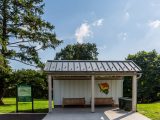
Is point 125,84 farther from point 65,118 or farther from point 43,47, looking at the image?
point 65,118

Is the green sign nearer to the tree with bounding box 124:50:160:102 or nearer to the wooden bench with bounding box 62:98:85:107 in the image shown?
the wooden bench with bounding box 62:98:85:107

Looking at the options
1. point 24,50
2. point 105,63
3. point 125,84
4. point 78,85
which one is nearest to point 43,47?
point 24,50

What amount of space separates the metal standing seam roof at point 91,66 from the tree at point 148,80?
18.9 m

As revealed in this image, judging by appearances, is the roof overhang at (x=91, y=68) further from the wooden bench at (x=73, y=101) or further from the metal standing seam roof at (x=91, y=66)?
the wooden bench at (x=73, y=101)

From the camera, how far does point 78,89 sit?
70.0 ft

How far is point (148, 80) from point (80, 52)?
62.3 ft

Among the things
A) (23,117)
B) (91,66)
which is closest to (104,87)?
(91,66)

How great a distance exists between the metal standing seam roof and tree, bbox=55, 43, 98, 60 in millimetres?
34429

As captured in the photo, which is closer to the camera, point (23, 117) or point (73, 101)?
point (23, 117)

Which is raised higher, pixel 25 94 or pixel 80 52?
pixel 80 52

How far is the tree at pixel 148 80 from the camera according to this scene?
37.9 meters

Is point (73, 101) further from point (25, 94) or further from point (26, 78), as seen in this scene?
point (26, 78)

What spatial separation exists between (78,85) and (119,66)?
385 cm

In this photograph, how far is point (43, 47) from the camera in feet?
92.9
